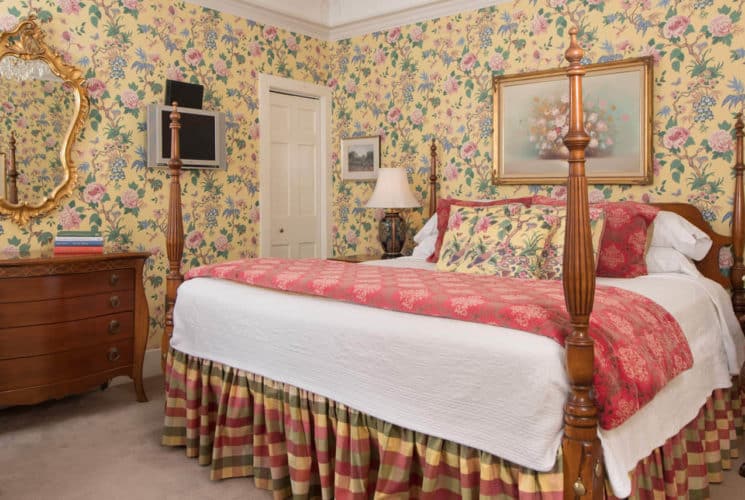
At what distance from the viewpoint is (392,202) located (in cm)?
432

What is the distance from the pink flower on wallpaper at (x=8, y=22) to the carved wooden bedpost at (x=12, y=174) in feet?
1.86

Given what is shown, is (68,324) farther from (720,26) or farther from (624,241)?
(720,26)

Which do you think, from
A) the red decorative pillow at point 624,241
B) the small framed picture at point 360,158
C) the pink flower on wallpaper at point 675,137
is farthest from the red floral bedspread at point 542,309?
the small framed picture at point 360,158

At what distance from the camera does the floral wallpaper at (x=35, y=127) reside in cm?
337

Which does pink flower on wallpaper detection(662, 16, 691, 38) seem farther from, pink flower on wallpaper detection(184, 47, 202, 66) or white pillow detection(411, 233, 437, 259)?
pink flower on wallpaper detection(184, 47, 202, 66)

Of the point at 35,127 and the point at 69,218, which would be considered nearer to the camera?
the point at 35,127

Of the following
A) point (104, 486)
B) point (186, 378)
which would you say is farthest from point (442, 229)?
point (104, 486)

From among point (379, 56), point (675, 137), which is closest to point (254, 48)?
point (379, 56)

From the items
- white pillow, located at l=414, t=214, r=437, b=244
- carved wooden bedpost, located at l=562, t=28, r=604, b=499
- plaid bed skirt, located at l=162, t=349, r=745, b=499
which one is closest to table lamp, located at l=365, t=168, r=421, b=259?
white pillow, located at l=414, t=214, r=437, b=244

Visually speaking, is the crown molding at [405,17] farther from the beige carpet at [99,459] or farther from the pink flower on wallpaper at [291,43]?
the beige carpet at [99,459]

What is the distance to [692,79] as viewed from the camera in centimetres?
347

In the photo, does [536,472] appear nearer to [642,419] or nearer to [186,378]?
[642,419]

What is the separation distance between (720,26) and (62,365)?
3.93 m

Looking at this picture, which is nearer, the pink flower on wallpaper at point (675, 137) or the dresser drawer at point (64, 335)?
the dresser drawer at point (64, 335)
